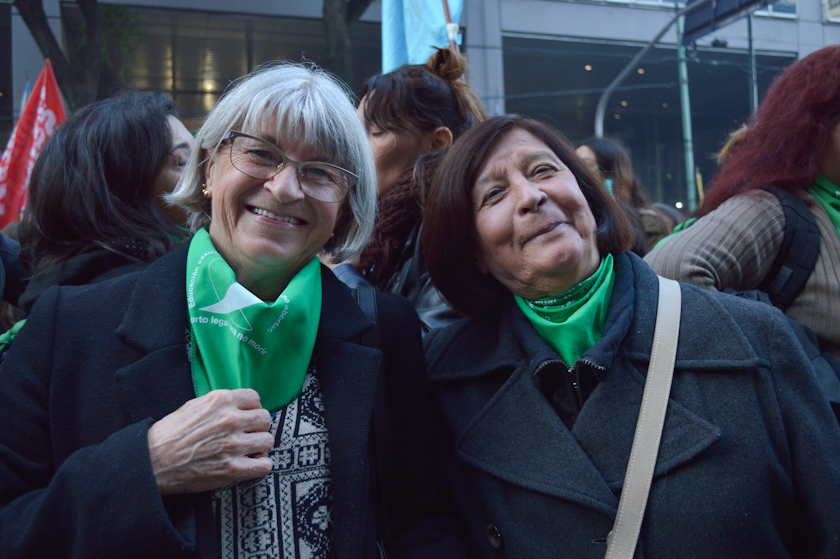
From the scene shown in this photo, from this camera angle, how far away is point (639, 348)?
181 cm

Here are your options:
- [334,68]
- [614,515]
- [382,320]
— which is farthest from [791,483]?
[334,68]

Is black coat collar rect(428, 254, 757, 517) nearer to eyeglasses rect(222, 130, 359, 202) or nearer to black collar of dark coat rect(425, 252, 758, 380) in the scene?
black collar of dark coat rect(425, 252, 758, 380)

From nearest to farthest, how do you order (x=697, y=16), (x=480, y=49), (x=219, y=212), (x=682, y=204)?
(x=219, y=212), (x=697, y=16), (x=480, y=49), (x=682, y=204)

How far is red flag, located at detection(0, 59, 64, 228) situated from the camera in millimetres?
4969

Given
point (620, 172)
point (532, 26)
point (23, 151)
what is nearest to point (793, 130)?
point (620, 172)

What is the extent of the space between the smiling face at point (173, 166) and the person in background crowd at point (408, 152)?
2.40 feet

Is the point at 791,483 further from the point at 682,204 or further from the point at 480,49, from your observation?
the point at 682,204

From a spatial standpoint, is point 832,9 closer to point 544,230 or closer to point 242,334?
point 544,230

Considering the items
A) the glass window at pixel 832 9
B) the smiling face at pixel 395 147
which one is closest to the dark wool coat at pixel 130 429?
the smiling face at pixel 395 147

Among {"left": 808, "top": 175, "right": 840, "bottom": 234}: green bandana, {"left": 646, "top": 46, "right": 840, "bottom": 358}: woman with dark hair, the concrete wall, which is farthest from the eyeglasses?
the concrete wall

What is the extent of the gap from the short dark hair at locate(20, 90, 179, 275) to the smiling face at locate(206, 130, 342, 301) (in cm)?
53

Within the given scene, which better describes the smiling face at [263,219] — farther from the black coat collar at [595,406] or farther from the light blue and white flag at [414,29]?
the light blue and white flag at [414,29]

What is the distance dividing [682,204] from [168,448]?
21518mm

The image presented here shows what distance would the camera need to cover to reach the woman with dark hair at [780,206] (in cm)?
225
